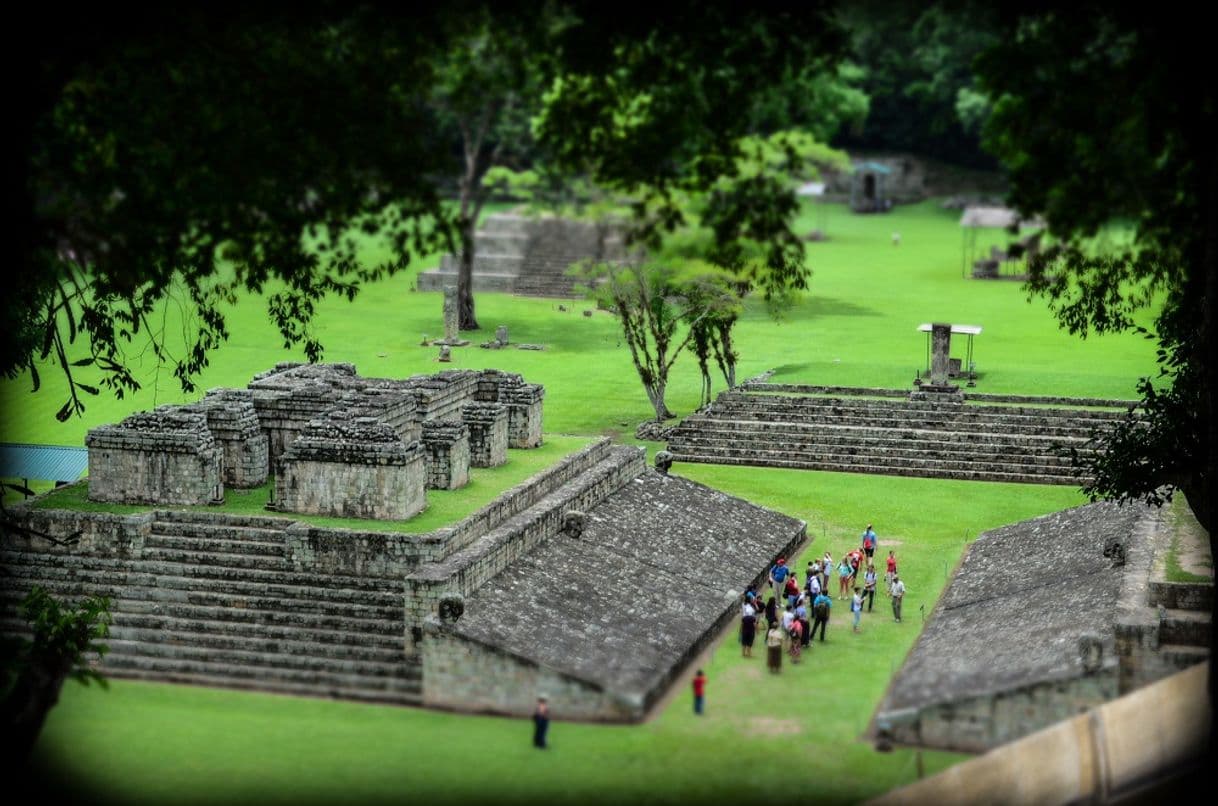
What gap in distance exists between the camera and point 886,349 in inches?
1864

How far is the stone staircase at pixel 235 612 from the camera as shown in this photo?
22656 mm

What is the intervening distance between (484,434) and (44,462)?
729cm

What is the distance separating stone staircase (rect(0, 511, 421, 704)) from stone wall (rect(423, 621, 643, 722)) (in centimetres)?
47

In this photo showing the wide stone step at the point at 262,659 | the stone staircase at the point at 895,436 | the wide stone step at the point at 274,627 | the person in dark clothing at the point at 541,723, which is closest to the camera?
the person in dark clothing at the point at 541,723

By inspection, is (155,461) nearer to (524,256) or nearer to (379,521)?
(379,521)

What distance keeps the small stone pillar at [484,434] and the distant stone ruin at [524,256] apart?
2485 centimetres

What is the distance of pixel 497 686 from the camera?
2191 cm

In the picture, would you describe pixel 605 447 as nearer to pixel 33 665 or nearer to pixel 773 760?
pixel 773 760

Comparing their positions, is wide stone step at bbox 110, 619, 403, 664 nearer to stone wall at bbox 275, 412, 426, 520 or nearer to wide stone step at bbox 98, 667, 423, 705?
wide stone step at bbox 98, 667, 423, 705

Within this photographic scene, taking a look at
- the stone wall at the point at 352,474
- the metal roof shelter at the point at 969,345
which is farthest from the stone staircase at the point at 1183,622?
the metal roof shelter at the point at 969,345

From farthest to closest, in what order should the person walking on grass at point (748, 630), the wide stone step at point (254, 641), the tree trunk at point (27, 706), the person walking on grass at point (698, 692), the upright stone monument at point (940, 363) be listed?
the upright stone monument at point (940, 363) → the person walking on grass at point (748, 630) → the wide stone step at point (254, 641) → the person walking on grass at point (698, 692) → the tree trunk at point (27, 706)

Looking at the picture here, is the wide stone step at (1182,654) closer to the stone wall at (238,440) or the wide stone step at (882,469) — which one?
the stone wall at (238,440)

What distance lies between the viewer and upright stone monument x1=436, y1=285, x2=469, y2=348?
1849 inches

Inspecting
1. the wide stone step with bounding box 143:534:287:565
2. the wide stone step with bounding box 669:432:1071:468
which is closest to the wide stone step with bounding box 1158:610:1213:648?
the wide stone step with bounding box 143:534:287:565
